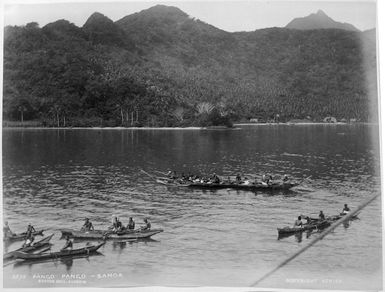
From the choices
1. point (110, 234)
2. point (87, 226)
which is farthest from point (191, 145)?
point (87, 226)

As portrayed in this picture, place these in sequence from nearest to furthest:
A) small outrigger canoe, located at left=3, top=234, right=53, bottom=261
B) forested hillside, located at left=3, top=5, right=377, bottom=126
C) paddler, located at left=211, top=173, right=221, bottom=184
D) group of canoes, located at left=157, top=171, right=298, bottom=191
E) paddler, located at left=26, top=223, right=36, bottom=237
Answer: small outrigger canoe, located at left=3, top=234, right=53, bottom=261 < paddler, located at left=26, top=223, right=36, bottom=237 < forested hillside, located at left=3, top=5, right=377, bottom=126 < group of canoes, located at left=157, top=171, right=298, bottom=191 < paddler, located at left=211, top=173, right=221, bottom=184

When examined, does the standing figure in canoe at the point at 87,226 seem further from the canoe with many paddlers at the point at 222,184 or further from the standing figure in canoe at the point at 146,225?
the canoe with many paddlers at the point at 222,184

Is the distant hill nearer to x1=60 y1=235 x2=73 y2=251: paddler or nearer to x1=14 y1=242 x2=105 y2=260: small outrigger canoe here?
x1=14 y1=242 x2=105 y2=260: small outrigger canoe

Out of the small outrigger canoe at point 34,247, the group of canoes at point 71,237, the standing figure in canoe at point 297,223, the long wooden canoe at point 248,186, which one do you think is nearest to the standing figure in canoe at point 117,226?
the group of canoes at point 71,237

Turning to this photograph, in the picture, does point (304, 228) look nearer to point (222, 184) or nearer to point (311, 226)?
point (311, 226)

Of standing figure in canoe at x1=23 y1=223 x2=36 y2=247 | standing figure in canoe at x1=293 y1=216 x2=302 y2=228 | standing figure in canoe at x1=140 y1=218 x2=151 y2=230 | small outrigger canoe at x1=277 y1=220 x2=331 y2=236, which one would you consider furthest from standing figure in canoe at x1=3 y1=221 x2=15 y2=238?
standing figure in canoe at x1=293 y1=216 x2=302 y2=228

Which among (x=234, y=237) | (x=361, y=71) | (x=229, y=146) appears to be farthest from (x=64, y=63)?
(x=361, y=71)
